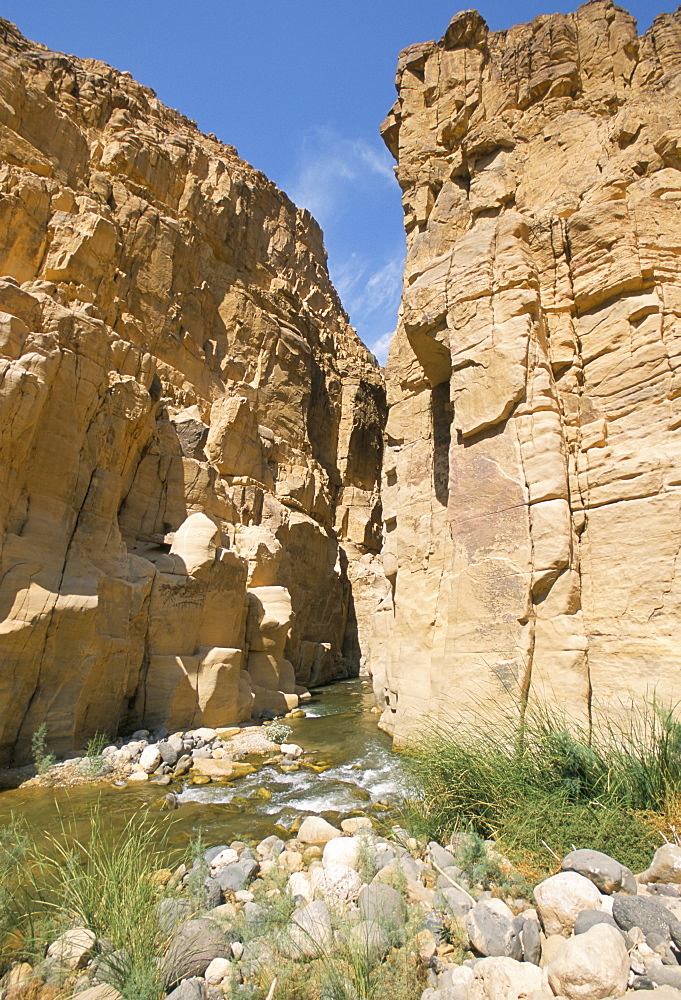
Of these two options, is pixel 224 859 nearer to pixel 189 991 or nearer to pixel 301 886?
pixel 301 886

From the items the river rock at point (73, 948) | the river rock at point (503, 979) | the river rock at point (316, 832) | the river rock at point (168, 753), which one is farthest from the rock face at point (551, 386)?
the river rock at point (73, 948)

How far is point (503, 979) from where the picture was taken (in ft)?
8.84

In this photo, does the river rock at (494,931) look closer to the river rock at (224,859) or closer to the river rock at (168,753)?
the river rock at (224,859)

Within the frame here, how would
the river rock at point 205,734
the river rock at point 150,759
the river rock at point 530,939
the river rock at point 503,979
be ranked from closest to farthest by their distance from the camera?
the river rock at point 503,979, the river rock at point 530,939, the river rock at point 150,759, the river rock at point 205,734

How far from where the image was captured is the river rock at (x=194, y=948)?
3.00 meters

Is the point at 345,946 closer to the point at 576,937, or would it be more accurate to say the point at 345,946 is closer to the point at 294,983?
the point at 294,983

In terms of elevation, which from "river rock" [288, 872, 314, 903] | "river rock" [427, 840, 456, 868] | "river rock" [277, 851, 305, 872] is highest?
"river rock" [427, 840, 456, 868]

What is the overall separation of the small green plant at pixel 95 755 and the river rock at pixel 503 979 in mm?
7598

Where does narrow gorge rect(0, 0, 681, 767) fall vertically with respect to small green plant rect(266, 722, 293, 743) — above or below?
above

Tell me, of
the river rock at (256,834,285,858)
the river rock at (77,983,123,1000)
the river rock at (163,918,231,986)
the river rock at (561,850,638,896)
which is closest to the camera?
the river rock at (77,983,123,1000)

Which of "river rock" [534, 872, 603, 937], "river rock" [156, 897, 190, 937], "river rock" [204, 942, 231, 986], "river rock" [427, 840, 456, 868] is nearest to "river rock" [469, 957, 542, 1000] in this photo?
"river rock" [534, 872, 603, 937]

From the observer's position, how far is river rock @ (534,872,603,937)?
2973mm

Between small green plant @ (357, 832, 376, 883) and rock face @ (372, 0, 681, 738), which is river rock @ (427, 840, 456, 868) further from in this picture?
rock face @ (372, 0, 681, 738)

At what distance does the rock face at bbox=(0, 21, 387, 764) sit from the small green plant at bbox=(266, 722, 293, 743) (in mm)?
1272
